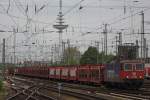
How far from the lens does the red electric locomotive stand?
37281mm

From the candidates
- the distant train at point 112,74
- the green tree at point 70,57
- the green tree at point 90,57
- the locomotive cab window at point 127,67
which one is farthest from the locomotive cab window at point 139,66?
the green tree at point 90,57

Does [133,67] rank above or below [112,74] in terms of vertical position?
above

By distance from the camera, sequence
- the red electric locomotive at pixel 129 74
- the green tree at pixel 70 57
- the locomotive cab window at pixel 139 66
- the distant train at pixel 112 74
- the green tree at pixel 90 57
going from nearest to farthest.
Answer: the red electric locomotive at pixel 129 74
the distant train at pixel 112 74
the locomotive cab window at pixel 139 66
the green tree at pixel 70 57
the green tree at pixel 90 57

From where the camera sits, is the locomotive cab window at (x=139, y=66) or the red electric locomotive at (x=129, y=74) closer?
the red electric locomotive at (x=129, y=74)

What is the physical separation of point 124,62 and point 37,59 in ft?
366

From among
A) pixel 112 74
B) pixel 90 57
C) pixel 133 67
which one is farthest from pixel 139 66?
pixel 90 57

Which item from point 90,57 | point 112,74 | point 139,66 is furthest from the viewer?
point 90,57

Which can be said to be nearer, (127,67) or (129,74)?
(129,74)

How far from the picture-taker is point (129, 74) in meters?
37.5

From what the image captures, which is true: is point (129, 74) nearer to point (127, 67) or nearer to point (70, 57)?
point (127, 67)

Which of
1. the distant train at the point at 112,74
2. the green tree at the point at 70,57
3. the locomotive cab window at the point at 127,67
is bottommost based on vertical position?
the distant train at the point at 112,74

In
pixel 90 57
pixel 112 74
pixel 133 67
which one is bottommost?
pixel 112 74

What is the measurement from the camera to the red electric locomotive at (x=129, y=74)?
37281 millimetres

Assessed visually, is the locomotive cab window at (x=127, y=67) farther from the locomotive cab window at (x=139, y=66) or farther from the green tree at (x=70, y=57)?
the green tree at (x=70, y=57)
